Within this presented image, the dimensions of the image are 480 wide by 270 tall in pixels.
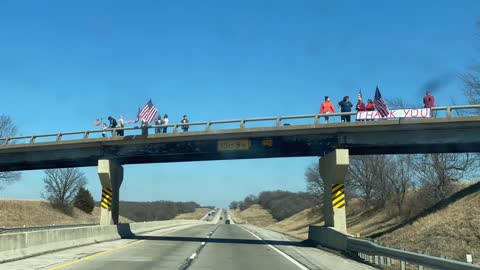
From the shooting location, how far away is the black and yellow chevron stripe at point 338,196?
2776 cm

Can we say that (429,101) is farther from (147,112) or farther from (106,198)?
(106,198)

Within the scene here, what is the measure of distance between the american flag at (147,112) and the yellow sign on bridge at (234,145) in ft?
16.8

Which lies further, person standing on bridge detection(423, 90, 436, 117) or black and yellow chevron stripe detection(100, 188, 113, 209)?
black and yellow chevron stripe detection(100, 188, 113, 209)

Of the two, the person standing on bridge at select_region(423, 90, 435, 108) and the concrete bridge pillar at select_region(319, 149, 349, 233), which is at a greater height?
the person standing on bridge at select_region(423, 90, 435, 108)

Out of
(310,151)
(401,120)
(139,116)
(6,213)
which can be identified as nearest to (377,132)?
(401,120)

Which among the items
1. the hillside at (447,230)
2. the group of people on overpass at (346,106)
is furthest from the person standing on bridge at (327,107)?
the hillside at (447,230)

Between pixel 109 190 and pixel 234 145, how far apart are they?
29.5ft

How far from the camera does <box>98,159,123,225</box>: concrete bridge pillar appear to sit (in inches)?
1293

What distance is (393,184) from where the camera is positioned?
49406 millimetres

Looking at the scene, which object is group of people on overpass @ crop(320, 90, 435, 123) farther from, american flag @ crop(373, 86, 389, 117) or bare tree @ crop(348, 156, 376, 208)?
bare tree @ crop(348, 156, 376, 208)

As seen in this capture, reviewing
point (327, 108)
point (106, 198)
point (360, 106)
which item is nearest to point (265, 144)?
point (327, 108)

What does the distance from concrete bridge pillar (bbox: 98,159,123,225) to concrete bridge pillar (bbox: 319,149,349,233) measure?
A: 13.7 m

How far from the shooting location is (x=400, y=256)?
554 inches

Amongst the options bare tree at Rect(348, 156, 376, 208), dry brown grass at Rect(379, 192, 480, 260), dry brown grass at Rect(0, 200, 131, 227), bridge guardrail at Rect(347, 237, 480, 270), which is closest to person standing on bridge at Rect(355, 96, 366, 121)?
dry brown grass at Rect(379, 192, 480, 260)
